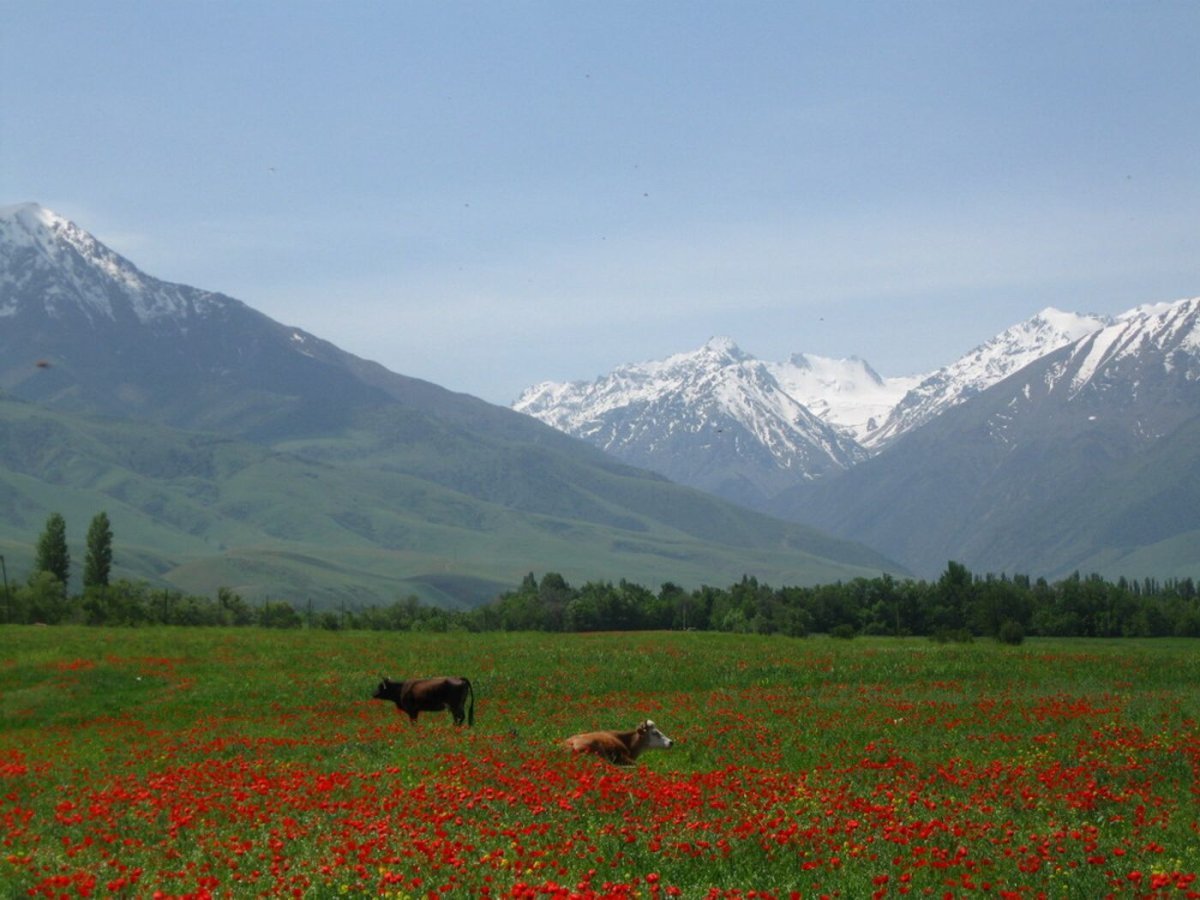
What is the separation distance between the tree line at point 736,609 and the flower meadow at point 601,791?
76.4m

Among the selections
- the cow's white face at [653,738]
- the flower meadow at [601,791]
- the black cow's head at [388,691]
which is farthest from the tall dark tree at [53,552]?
the cow's white face at [653,738]

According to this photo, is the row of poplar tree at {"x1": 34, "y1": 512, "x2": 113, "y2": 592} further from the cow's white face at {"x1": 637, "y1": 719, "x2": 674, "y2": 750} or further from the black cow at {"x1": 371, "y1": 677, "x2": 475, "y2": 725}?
the cow's white face at {"x1": 637, "y1": 719, "x2": 674, "y2": 750}

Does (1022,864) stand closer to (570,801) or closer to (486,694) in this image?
(570,801)

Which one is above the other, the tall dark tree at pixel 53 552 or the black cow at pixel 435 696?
the tall dark tree at pixel 53 552

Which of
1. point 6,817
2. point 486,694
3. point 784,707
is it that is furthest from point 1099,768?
point 486,694

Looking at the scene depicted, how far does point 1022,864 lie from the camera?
16062mm

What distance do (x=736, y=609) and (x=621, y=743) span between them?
125639mm

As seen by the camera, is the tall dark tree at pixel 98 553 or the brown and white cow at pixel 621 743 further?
the tall dark tree at pixel 98 553

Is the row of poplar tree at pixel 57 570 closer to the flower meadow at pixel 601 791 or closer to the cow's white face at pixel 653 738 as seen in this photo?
the flower meadow at pixel 601 791

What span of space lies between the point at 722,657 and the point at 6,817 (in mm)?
42289

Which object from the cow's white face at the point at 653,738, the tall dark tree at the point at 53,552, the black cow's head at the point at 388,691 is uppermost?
the tall dark tree at the point at 53,552

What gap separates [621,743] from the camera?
28969 millimetres

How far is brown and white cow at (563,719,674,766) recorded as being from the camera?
28453 mm

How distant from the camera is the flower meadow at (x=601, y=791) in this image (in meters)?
16.0
